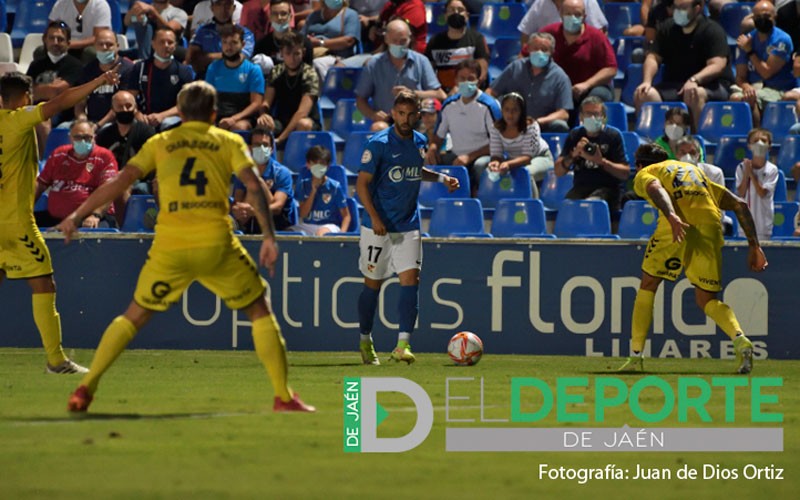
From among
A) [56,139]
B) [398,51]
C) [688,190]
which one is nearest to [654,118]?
[398,51]

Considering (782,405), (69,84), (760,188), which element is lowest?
(782,405)

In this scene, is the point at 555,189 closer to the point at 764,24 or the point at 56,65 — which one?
the point at 764,24

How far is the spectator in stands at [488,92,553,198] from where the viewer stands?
16438mm

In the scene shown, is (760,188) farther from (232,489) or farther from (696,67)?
(232,489)

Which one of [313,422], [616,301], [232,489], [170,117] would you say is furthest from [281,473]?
[170,117]

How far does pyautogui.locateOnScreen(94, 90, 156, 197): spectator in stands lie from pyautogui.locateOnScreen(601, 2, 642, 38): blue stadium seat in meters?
6.52

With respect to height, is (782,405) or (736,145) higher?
(736,145)

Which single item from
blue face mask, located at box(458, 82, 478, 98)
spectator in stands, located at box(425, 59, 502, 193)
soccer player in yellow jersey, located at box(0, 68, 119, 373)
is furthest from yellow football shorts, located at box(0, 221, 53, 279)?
blue face mask, located at box(458, 82, 478, 98)

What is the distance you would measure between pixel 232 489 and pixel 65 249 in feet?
30.6

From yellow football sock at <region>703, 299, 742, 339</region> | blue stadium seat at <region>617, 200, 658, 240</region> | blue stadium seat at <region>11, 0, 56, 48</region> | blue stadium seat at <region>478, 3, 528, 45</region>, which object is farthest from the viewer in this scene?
blue stadium seat at <region>11, 0, 56, 48</region>

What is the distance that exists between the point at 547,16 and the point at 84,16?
629cm

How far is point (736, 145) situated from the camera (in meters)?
16.9

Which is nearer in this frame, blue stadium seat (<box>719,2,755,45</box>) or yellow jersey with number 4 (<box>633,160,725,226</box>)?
yellow jersey with number 4 (<box>633,160,725,226</box>)

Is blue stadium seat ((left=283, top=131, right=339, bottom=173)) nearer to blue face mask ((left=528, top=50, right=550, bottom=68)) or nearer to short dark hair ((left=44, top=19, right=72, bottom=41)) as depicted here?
blue face mask ((left=528, top=50, right=550, bottom=68))
